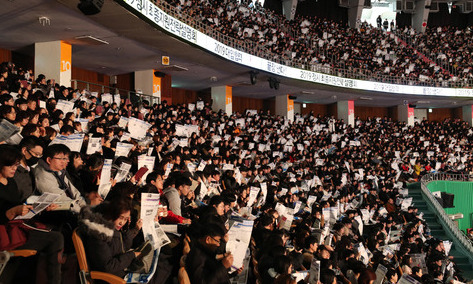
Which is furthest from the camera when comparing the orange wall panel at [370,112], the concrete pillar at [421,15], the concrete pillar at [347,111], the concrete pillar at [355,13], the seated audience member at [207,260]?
the concrete pillar at [421,15]

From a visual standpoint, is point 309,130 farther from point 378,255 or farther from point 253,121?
point 378,255

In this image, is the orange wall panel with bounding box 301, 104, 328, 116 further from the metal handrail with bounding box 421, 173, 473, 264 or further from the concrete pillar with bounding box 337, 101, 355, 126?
the metal handrail with bounding box 421, 173, 473, 264

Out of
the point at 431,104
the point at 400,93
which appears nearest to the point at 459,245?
the point at 400,93

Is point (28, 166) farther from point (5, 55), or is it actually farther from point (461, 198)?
point (461, 198)

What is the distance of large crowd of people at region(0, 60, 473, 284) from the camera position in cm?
342

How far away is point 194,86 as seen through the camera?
22.5 meters

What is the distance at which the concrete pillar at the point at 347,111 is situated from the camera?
92.7 ft

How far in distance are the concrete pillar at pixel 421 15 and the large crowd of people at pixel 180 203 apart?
19.8 metres

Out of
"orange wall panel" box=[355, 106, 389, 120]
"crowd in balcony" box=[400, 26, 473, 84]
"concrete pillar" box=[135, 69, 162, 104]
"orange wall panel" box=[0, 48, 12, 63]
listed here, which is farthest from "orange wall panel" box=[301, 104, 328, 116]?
"orange wall panel" box=[0, 48, 12, 63]

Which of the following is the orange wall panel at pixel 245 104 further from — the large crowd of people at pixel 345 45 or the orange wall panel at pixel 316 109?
the large crowd of people at pixel 345 45

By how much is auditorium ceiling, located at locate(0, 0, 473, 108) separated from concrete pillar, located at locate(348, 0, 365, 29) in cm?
872

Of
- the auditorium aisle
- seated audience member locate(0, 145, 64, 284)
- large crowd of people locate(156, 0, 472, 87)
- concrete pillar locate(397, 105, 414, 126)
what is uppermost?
large crowd of people locate(156, 0, 472, 87)

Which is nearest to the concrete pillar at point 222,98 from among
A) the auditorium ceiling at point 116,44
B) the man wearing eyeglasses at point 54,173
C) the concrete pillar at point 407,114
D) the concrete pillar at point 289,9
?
the auditorium ceiling at point 116,44

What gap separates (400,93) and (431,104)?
243 inches
